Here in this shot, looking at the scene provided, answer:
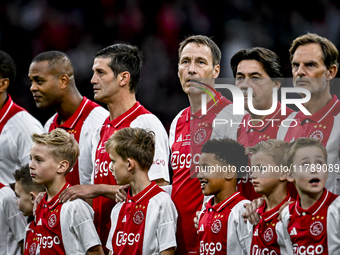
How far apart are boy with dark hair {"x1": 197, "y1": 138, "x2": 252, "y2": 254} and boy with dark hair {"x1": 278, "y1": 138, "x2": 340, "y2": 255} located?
28cm

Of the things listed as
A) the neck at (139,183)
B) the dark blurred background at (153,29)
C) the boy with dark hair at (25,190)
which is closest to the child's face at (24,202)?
the boy with dark hair at (25,190)

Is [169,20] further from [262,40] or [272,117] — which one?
[272,117]

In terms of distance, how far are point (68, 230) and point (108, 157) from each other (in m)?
0.59

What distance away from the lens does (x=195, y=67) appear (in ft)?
10.9

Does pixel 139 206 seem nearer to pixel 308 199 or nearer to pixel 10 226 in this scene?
pixel 308 199

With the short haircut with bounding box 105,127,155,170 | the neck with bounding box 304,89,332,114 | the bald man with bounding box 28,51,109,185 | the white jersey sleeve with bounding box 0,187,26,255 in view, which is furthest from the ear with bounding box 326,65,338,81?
the white jersey sleeve with bounding box 0,187,26,255

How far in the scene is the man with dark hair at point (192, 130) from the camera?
312 cm

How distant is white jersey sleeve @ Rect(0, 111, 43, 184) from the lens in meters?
3.79

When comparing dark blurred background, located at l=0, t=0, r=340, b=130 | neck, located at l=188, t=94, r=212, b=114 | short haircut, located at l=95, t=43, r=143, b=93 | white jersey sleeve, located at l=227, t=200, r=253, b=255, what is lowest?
white jersey sleeve, located at l=227, t=200, r=253, b=255

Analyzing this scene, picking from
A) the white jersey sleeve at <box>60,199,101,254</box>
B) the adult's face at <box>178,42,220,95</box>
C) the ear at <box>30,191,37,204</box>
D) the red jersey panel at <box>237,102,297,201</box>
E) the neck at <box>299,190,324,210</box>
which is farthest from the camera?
Answer: the ear at <box>30,191,37,204</box>

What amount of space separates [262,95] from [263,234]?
899mm

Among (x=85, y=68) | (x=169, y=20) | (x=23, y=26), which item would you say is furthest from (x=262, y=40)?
(x=23, y=26)

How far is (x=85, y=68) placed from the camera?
6.20 m

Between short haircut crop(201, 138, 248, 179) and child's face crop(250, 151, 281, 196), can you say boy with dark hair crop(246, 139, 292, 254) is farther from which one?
short haircut crop(201, 138, 248, 179)
